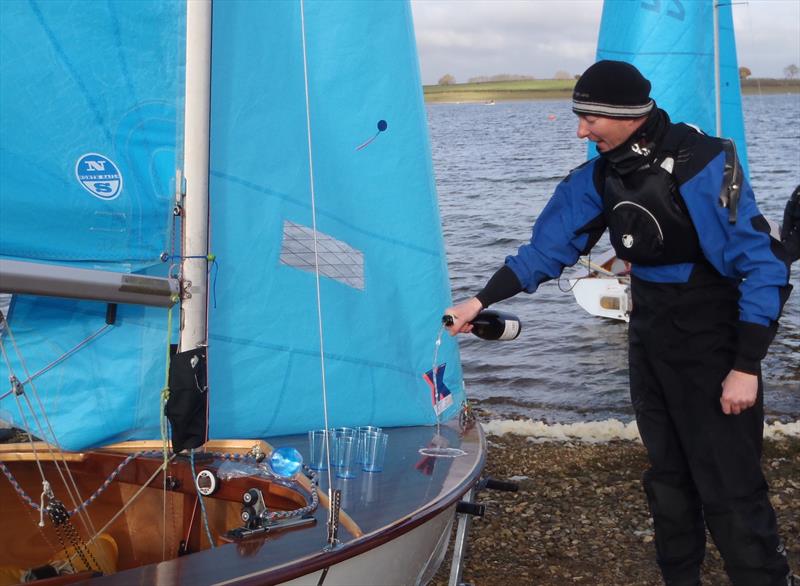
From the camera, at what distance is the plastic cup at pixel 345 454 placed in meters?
3.68

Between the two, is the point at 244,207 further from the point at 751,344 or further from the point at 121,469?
the point at 751,344

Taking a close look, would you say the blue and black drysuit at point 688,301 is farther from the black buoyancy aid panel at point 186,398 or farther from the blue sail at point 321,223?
the black buoyancy aid panel at point 186,398

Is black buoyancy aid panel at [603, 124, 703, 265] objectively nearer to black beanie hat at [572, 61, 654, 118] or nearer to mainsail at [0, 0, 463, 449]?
black beanie hat at [572, 61, 654, 118]

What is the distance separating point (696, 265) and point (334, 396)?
4.85 feet

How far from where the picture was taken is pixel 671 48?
45.6 feet

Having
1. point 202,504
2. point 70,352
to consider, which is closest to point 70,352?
point 70,352

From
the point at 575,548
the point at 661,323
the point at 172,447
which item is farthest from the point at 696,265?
the point at 575,548

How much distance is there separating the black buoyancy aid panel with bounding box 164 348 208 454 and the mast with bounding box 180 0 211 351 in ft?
0.27

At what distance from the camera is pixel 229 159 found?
3.87m

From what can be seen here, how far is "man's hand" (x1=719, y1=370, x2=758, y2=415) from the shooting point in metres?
3.18

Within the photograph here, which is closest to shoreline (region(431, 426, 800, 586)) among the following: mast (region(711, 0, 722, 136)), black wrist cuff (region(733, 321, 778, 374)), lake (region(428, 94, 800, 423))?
black wrist cuff (region(733, 321, 778, 374))

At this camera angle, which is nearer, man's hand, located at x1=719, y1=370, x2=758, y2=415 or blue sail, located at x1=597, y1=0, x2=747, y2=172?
man's hand, located at x1=719, y1=370, x2=758, y2=415

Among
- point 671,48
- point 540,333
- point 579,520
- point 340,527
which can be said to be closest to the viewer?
point 340,527

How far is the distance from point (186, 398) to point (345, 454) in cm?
61
